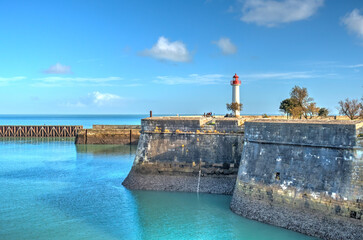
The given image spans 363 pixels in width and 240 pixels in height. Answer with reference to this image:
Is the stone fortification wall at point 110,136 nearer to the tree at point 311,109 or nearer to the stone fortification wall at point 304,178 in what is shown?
the tree at point 311,109

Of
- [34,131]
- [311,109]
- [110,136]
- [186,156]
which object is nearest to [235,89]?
[311,109]

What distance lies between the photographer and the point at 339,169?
11.5 metres

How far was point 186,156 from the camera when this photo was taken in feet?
58.5

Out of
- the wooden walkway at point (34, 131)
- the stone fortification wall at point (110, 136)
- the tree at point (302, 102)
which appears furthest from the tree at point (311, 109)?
the wooden walkway at point (34, 131)

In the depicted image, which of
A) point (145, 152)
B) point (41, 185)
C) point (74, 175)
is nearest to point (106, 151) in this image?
point (74, 175)

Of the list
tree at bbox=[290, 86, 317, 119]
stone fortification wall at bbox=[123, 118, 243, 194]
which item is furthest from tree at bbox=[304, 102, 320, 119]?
stone fortification wall at bbox=[123, 118, 243, 194]

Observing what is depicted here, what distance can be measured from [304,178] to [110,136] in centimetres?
3502

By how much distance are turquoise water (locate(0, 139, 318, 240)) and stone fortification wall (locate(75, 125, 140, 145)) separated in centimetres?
2059

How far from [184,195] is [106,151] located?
21.5 m

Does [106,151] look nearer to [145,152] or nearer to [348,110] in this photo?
[145,152]

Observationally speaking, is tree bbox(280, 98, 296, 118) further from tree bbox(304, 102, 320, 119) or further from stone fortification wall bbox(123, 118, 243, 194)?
stone fortification wall bbox(123, 118, 243, 194)

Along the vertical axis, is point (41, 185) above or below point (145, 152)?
below

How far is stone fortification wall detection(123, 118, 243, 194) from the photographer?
17.0 meters

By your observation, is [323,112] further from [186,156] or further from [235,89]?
[186,156]
